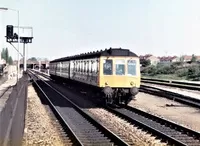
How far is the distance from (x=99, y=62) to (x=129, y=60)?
66.8 inches

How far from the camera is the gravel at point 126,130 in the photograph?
1205 centimetres

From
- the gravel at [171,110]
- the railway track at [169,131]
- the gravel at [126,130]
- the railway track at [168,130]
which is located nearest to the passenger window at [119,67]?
the gravel at [171,110]

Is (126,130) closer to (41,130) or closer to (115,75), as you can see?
(41,130)

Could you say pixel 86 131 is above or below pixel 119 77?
below

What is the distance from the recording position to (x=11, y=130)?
9695mm

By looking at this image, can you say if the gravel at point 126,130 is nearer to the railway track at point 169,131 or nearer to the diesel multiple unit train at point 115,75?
the railway track at point 169,131

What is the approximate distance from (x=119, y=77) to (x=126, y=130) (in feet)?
24.8

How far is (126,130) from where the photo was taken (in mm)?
14070

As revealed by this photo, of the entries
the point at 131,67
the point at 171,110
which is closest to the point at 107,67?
the point at 131,67

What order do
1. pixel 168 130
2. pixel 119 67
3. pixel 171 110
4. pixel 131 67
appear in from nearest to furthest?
pixel 168 130 → pixel 171 110 → pixel 119 67 → pixel 131 67

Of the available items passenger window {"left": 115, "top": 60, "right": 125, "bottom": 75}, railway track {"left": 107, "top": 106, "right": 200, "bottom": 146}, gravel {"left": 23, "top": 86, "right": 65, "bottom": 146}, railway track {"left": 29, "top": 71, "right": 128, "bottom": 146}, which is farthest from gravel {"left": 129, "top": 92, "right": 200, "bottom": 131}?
gravel {"left": 23, "top": 86, "right": 65, "bottom": 146}

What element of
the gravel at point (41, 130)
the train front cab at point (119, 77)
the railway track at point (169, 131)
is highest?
the train front cab at point (119, 77)

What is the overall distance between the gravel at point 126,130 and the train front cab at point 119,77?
7.63ft

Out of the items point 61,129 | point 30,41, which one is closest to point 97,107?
point 61,129
